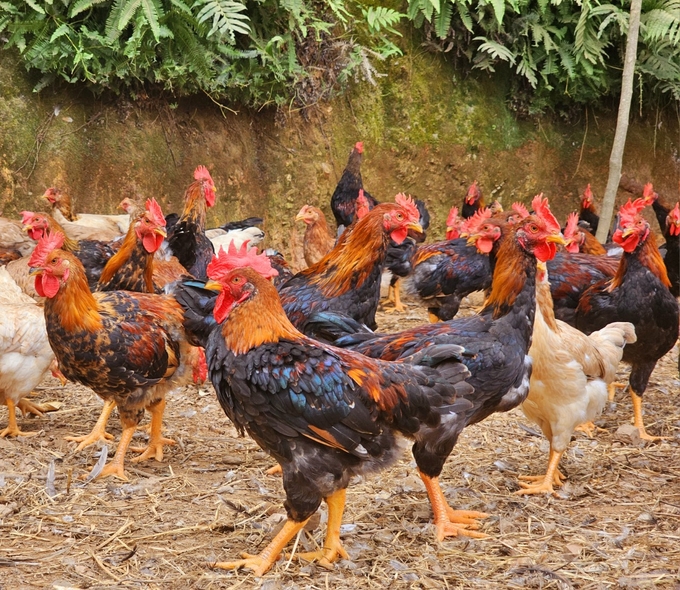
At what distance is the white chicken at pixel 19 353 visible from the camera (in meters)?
5.32

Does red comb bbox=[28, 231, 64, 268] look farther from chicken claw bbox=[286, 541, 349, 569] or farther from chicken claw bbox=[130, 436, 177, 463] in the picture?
chicken claw bbox=[286, 541, 349, 569]

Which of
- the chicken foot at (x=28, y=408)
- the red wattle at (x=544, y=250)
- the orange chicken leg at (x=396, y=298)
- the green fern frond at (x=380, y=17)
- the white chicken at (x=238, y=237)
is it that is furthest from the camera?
the green fern frond at (x=380, y=17)

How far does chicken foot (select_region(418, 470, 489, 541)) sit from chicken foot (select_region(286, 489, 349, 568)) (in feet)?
2.01

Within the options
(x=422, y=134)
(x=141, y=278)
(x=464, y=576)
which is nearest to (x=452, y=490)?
(x=464, y=576)

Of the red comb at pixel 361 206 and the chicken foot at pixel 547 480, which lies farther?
the red comb at pixel 361 206

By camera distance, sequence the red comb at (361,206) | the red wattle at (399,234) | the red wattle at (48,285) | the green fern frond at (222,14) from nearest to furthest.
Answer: the red wattle at (48,285) → the red wattle at (399,234) → the red comb at (361,206) → the green fern frond at (222,14)

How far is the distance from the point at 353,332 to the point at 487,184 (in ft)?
24.7

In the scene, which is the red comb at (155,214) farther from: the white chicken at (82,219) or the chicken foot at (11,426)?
the white chicken at (82,219)

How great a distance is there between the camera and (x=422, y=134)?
11.3 metres

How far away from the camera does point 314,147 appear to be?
34.8 feet

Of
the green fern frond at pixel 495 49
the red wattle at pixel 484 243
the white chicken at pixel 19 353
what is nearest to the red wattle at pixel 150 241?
the white chicken at pixel 19 353

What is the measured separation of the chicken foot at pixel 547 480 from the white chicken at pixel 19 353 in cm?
340

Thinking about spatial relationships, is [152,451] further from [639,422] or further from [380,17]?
[380,17]

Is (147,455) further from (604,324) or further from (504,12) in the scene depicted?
(504,12)
